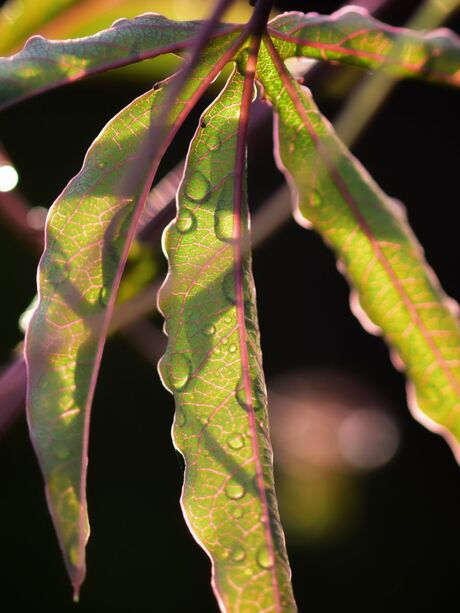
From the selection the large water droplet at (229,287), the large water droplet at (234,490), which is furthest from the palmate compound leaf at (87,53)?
the large water droplet at (234,490)

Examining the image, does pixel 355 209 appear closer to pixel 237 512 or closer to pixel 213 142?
pixel 213 142

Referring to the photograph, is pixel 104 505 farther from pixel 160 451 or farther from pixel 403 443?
pixel 403 443

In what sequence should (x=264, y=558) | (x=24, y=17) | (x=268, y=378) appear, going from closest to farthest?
(x=264, y=558)
(x=24, y=17)
(x=268, y=378)

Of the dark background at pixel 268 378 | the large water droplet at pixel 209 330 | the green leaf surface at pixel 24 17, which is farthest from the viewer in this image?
the dark background at pixel 268 378

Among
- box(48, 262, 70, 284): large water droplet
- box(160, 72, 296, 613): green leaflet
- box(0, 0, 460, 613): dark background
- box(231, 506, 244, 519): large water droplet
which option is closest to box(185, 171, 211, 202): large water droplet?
box(160, 72, 296, 613): green leaflet

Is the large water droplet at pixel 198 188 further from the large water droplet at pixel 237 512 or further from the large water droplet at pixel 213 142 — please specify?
the large water droplet at pixel 237 512

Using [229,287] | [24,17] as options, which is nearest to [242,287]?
[229,287]

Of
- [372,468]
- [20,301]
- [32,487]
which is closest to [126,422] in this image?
[32,487]
